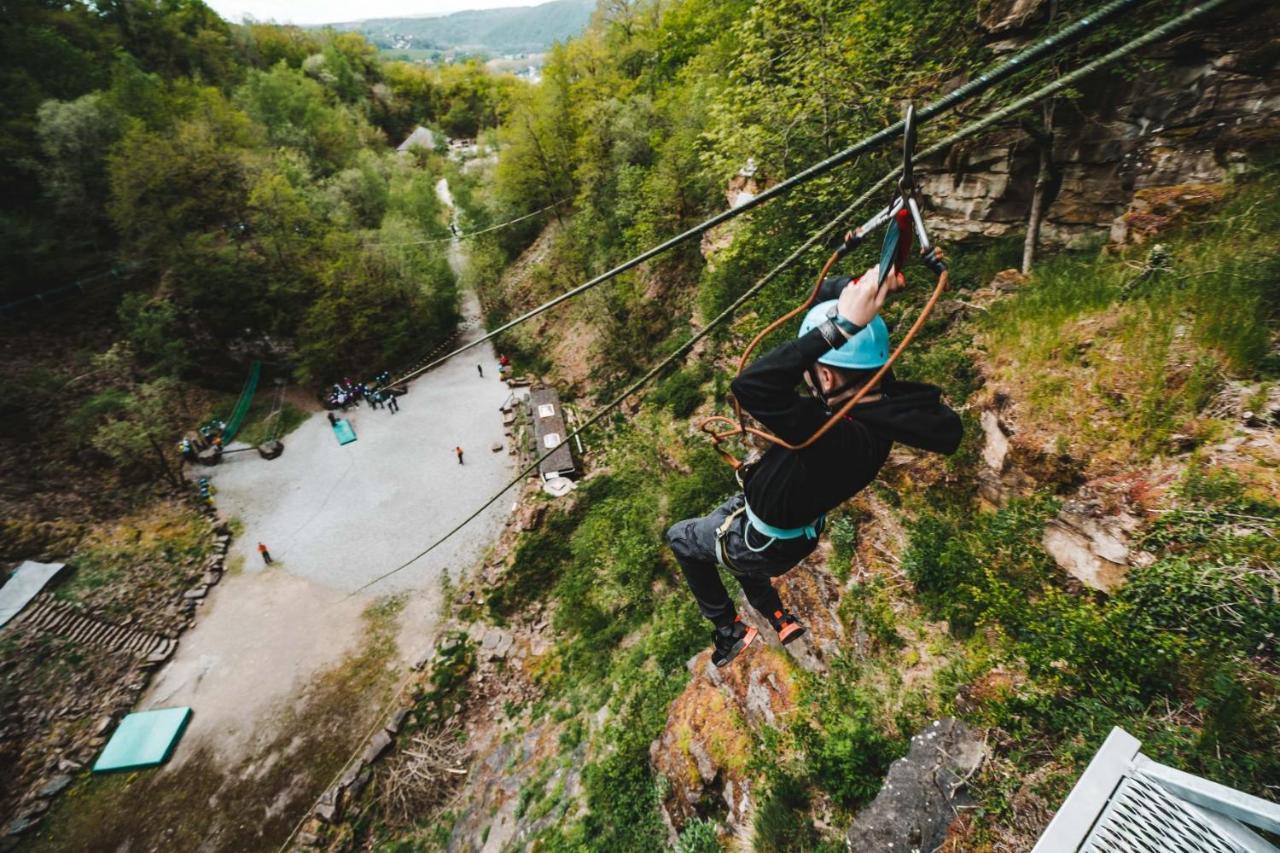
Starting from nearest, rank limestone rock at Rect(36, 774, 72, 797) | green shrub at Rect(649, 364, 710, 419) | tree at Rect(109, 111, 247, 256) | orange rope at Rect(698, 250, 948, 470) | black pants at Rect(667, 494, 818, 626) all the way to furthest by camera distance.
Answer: orange rope at Rect(698, 250, 948, 470) → black pants at Rect(667, 494, 818, 626) → limestone rock at Rect(36, 774, 72, 797) → green shrub at Rect(649, 364, 710, 419) → tree at Rect(109, 111, 247, 256)

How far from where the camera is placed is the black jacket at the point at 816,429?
89.7 inches

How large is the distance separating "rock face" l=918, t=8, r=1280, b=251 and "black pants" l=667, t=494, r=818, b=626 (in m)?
5.65

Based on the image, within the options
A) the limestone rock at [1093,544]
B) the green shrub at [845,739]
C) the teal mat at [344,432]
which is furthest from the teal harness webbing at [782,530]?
the teal mat at [344,432]

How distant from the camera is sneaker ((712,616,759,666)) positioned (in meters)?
4.71

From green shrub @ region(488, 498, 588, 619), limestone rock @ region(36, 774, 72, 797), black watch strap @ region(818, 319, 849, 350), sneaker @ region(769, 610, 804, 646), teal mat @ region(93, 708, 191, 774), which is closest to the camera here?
black watch strap @ region(818, 319, 849, 350)

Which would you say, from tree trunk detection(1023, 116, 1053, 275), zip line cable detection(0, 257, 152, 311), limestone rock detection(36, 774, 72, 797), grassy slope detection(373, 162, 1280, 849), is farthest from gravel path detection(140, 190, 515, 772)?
tree trunk detection(1023, 116, 1053, 275)

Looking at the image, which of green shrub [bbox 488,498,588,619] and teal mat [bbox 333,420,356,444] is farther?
teal mat [bbox 333,420,356,444]

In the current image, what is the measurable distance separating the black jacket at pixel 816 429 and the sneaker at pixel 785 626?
184 cm

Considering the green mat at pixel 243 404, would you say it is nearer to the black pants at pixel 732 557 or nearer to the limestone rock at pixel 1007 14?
the black pants at pixel 732 557

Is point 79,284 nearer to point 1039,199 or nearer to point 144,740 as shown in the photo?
point 144,740

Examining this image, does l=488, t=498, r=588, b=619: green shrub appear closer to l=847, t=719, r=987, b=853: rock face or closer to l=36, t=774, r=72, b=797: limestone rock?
l=36, t=774, r=72, b=797: limestone rock

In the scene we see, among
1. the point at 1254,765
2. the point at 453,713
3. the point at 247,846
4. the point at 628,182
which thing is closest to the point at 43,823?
the point at 247,846

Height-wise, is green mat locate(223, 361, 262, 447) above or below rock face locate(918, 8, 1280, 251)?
below

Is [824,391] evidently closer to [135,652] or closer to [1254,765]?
[1254,765]
